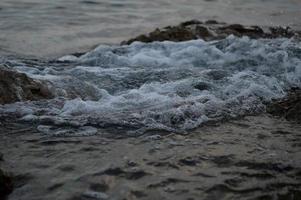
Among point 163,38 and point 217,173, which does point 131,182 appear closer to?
point 217,173

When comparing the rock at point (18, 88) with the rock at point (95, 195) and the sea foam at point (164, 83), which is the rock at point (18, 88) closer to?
the sea foam at point (164, 83)

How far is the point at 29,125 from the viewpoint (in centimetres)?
529

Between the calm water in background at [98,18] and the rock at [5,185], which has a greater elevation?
the calm water in background at [98,18]

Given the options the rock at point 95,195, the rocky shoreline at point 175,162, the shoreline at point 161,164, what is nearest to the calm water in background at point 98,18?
the rocky shoreline at point 175,162

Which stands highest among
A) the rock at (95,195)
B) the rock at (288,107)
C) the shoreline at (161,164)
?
the rock at (288,107)

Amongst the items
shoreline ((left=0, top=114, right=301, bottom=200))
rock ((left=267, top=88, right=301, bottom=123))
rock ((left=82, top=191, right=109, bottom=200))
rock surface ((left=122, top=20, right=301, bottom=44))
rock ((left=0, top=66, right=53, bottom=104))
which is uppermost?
rock surface ((left=122, top=20, right=301, bottom=44))

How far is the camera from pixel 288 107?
6.07 metres

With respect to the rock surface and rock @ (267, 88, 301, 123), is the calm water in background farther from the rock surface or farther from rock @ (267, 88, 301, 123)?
rock @ (267, 88, 301, 123)

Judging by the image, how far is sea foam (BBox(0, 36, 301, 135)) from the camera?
18.3 ft

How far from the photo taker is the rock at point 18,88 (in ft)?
19.5

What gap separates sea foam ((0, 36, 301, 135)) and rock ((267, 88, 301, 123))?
149mm

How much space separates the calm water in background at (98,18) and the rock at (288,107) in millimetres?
5431

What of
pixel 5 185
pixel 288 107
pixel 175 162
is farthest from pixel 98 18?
pixel 5 185

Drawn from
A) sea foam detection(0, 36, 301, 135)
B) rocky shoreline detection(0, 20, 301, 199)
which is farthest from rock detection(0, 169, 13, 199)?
sea foam detection(0, 36, 301, 135)
